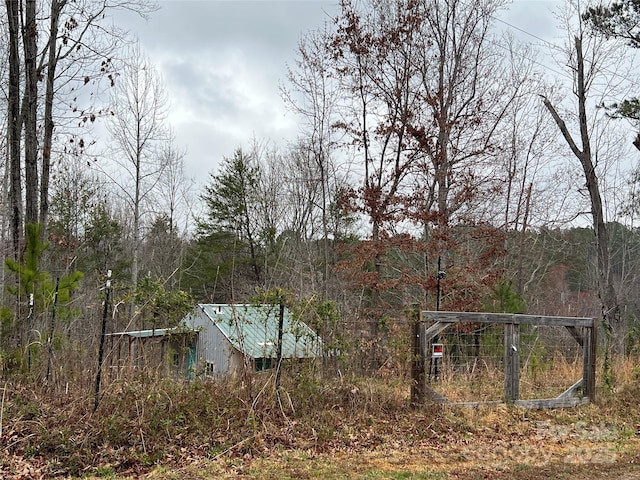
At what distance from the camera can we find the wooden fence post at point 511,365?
8.48m

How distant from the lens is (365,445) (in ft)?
21.5

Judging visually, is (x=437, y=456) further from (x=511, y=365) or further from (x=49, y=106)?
(x=49, y=106)

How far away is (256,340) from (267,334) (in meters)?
0.23

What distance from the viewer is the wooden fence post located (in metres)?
8.48

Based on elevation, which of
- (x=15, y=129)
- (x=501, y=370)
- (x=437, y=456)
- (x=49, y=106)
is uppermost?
(x=49, y=106)

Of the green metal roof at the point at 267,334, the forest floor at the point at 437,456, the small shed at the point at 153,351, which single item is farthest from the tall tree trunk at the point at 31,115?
the forest floor at the point at 437,456

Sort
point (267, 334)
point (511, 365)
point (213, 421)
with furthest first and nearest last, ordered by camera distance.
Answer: point (511, 365) < point (267, 334) < point (213, 421)

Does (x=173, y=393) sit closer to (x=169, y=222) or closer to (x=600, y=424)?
(x=600, y=424)

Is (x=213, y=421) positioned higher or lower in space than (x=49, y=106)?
lower

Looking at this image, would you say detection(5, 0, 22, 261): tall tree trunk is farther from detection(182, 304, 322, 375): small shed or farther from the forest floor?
the forest floor

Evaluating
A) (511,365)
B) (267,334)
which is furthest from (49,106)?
(511,365)

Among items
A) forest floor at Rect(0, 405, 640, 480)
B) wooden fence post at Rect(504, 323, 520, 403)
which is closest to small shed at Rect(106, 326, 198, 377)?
forest floor at Rect(0, 405, 640, 480)

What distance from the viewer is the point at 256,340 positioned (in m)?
7.46

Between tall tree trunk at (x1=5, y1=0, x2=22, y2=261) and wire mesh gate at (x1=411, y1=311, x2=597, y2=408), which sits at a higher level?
tall tree trunk at (x1=5, y1=0, x2=22, y2=261)
